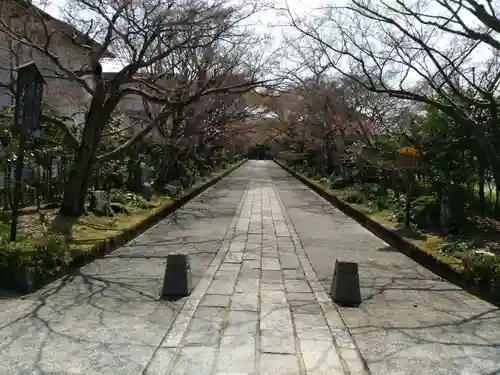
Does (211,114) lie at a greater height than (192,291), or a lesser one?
greater

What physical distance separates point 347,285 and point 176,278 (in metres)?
2.08

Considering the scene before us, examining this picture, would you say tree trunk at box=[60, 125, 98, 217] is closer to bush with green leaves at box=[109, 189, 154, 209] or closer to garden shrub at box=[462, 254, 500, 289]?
bush with green leaves at box=[109, 189, 154, 209]

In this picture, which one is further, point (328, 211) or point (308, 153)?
point (308, 153)

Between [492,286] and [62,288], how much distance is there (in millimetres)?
5502

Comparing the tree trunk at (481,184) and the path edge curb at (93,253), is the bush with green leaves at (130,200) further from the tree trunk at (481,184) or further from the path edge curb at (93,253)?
the tree trunk at (481,184)

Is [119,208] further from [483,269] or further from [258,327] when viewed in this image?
[483,269]

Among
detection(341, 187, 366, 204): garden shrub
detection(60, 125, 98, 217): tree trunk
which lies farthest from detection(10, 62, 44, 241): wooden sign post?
detection(341, 187, 366, 204): garden shrub

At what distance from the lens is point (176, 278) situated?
6.32 m

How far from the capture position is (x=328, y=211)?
17234 mm

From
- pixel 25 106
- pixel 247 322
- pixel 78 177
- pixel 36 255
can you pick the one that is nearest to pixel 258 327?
pixel 247 322

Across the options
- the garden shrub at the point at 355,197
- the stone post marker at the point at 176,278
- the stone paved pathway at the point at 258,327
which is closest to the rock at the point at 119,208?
the stone paved pathway at the point at 258,327

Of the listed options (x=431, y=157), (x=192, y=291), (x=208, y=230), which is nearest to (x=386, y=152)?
(x=431, y=157)

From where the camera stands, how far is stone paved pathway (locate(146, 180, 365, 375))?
416 cm

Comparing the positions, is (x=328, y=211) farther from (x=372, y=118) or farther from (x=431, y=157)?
(x=372, y=118)
